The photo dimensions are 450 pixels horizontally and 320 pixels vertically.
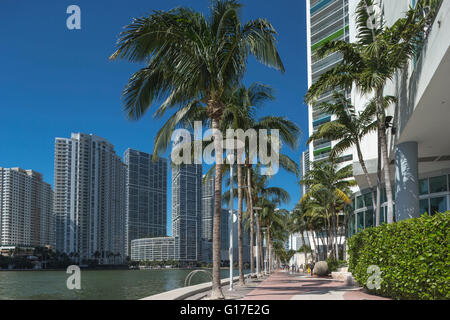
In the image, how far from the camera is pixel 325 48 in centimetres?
1529

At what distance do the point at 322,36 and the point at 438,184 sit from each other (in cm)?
7268

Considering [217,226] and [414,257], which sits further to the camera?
[217,226]

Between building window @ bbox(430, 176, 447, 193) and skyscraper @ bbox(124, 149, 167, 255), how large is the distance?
523 feet

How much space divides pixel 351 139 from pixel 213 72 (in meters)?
8.92

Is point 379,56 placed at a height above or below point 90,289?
above

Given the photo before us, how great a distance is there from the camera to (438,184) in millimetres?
21719

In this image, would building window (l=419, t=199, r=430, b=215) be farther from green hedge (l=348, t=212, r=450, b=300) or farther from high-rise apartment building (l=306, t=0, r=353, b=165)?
high-rise apartment building (l=306, t=0, r=353, b=165)

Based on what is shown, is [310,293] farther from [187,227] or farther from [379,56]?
[187,227]

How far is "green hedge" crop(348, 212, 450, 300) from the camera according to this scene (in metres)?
9.91

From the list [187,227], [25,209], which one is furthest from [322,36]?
[25,209]

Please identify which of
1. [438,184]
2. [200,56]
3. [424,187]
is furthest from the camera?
[424,187]

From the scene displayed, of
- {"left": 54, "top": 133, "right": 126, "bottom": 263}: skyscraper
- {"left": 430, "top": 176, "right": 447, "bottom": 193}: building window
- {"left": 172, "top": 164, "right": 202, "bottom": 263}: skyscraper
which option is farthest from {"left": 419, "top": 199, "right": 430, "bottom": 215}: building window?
{"left": 172, "top": 164, "right": 202, "bottom": 263}: skyscraper
